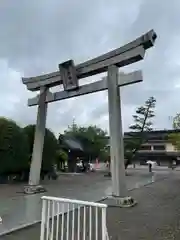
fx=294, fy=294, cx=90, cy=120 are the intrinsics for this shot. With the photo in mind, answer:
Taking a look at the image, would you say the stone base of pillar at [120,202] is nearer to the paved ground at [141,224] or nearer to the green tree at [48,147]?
the paved ground at [141,224]

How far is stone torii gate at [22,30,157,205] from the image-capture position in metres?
8.71

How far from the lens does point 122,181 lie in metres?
8.80

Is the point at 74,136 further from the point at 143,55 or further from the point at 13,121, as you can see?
the point at 143,55

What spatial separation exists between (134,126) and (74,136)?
8102 mm

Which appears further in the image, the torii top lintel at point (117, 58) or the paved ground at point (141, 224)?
the torii top lintel at point (117, 58)

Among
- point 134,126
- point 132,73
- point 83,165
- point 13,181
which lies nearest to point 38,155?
point 132,73

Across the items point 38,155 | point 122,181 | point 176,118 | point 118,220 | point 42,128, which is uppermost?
point 176,118

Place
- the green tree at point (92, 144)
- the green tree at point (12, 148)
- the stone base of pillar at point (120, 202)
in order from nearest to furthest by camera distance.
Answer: the stone base of pillar at point (120, 202), the green tree at point (12, 148), the green tree at point (92, 144)

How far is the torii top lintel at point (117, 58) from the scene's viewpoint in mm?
8602

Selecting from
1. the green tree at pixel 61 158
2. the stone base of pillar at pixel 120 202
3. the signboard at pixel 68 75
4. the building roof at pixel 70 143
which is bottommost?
the stone base of pillar at pixel 120 202

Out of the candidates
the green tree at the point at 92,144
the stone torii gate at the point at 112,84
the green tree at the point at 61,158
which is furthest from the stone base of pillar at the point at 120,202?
the green tree at the point at 92,144

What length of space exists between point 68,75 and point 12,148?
295 inches

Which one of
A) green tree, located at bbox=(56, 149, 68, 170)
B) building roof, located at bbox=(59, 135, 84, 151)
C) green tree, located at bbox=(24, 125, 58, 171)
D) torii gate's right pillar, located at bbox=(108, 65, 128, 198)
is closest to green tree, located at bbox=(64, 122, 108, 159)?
building roof, located at bbox=(59, 135, 84, 151)

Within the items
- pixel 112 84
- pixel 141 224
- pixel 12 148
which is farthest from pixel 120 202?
pixel 12 148
